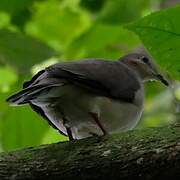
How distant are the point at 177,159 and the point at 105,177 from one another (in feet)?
0.95

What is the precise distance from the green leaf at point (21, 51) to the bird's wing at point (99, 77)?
1.36 feet

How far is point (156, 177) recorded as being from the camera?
2.14 meters

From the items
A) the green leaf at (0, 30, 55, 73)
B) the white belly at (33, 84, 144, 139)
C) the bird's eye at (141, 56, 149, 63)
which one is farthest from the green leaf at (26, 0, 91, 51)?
the white belly at (33, 84, 144, 139)

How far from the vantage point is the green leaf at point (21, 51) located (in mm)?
3514

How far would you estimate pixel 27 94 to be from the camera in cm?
274

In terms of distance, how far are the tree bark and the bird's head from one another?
191 cm

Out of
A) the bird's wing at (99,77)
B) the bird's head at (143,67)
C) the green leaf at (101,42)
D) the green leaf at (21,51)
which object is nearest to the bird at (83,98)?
the bird's wing at (99,77)

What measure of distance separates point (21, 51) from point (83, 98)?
0.67 metres

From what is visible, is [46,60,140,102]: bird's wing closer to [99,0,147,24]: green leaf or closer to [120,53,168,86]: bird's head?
[99,0,147,24]: green leaf

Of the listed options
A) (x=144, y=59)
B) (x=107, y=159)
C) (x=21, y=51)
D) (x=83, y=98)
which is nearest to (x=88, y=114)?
(x=83, y=98)

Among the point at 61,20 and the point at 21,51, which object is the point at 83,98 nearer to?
the point at 21,51

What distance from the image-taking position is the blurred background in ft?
11.6

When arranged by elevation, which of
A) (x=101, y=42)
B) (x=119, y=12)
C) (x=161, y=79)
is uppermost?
(x=119, y=12)

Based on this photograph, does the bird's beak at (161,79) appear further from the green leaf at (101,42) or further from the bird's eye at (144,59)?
the green leaf at (101,42)
